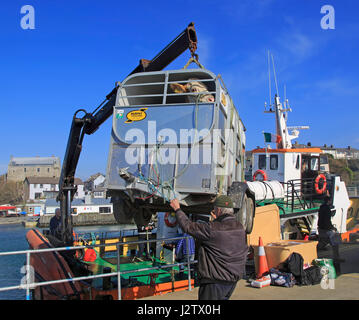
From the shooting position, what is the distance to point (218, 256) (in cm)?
373

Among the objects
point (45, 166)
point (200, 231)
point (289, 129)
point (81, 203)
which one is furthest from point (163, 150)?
point (45, 166)

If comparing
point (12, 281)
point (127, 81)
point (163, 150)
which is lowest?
point (12, 281)

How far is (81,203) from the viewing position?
57.9 m

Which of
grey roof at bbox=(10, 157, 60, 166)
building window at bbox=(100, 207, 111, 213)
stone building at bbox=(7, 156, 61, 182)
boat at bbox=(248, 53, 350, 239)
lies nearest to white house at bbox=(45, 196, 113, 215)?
building window at bbox=(100, 207, 111, 213)

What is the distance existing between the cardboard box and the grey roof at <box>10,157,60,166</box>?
110m

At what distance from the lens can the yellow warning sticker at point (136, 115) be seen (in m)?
6.37

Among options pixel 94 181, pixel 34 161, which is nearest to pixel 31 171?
pixel 34 161

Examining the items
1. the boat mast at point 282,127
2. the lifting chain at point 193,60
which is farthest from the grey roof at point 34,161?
the lifting chain at point 193,60

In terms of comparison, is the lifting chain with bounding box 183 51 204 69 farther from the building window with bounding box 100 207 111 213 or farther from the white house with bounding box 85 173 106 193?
the white house with bounding box 85 173 106 193

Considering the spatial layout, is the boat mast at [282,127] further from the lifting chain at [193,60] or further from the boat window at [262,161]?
the lifting chain at [193,60]

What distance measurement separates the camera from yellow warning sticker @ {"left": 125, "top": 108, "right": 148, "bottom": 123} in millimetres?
6367

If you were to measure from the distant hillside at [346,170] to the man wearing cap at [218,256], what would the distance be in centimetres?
5922
